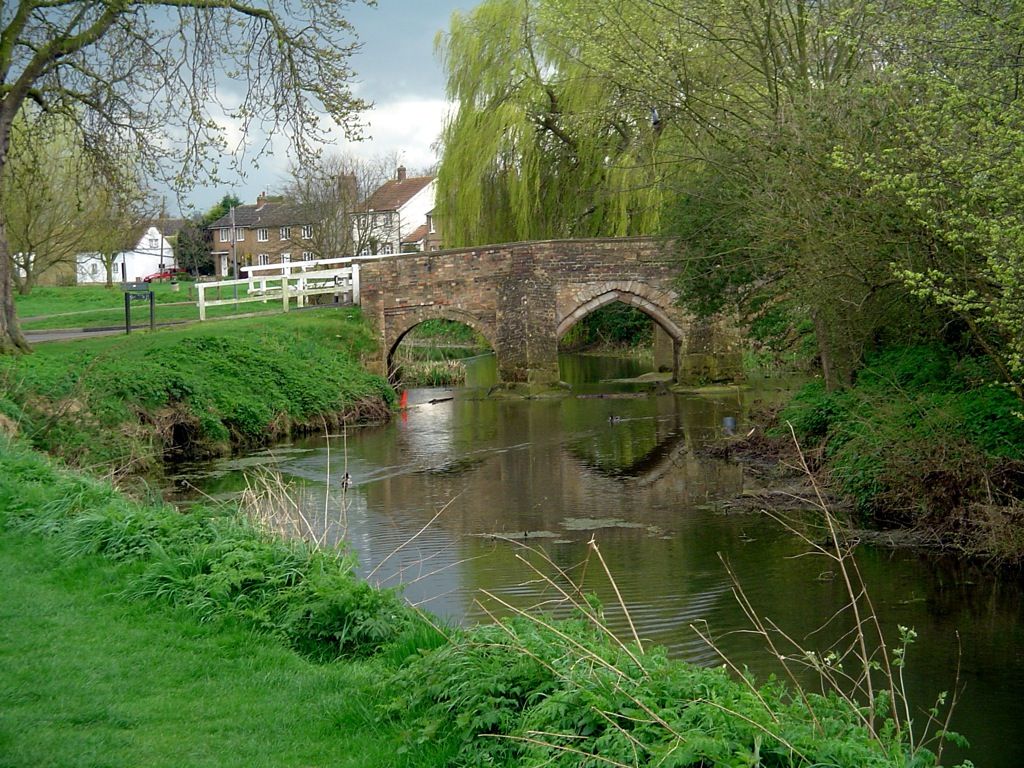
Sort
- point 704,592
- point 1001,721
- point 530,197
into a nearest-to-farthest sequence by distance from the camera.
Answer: point 1001,721 → point 704,592 → point 530,197

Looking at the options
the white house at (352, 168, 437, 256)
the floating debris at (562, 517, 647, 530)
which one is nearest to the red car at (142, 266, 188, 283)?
the white house at (352, 168, 437, 256)

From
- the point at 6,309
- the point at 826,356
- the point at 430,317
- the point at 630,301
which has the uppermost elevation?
the point at 6,309

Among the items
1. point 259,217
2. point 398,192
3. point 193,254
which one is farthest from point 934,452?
point 259,217

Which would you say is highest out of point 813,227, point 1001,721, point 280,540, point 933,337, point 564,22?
point 564,22

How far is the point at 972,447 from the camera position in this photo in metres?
12.2

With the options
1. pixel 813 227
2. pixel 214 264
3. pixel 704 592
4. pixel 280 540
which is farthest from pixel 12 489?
pixel 214 264

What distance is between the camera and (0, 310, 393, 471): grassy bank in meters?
16.7

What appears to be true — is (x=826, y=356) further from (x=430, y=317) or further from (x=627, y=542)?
(x=430, y=317)

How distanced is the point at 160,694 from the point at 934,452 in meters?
9.34

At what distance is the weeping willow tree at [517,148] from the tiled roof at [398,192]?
111ft

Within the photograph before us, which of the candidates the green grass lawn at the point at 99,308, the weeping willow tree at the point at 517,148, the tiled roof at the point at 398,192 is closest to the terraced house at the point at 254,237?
the tiled roof at the point at 398,192

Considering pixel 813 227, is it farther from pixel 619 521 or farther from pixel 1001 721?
pixel 1001 721

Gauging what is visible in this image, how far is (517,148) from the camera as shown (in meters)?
32.7

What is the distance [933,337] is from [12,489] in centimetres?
1110
